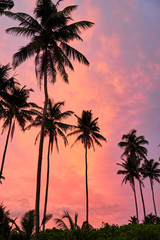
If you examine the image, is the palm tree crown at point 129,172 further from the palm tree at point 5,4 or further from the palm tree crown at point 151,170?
the palm tree at point 5,4

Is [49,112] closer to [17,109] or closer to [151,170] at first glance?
[17,109]

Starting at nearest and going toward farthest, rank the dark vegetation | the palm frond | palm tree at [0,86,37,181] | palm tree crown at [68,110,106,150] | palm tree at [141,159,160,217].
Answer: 1. the dark vegetation
2. the palm frond
3. palm tree at [0,86,37,181]
4. palm tree crown at [68,110,106,150]
5. palm tree at [141,159,160,217]

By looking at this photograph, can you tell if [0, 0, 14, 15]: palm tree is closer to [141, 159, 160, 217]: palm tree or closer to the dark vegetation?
the dark vegetation

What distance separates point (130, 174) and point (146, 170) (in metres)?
8.22

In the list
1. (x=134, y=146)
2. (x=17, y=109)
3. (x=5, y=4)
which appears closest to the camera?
(x=5, y=4)

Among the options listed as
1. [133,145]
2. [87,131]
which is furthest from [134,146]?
[87,131]

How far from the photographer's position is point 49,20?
703 inches

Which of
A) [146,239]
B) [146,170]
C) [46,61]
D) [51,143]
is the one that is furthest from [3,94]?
[146,170]

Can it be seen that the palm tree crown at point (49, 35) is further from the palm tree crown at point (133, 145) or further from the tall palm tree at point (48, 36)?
the palm tree crown at point (133, 145)

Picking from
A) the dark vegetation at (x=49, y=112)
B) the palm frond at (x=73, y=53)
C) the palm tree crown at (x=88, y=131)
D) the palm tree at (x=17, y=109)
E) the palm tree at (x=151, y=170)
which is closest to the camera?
the dark vegetation at (x=49, y=112)

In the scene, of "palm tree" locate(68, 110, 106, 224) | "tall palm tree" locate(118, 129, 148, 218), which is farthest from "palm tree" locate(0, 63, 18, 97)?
"tall palm tree" locate(118, 129, 148, 218)

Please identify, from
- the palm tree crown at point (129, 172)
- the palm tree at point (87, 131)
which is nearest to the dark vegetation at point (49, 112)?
the palm tree at point (87, 131)

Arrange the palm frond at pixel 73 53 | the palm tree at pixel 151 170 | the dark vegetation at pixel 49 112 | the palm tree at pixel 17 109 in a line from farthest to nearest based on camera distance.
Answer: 1. the palm tree at pixel 151 170
2. the palm tree at pixel 17 109
3. the palm frond at pixel 73 53
4. the dark vegetation at pixel 49 112

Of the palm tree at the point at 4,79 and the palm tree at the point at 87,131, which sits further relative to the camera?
the palm tree at the point at 87,131
